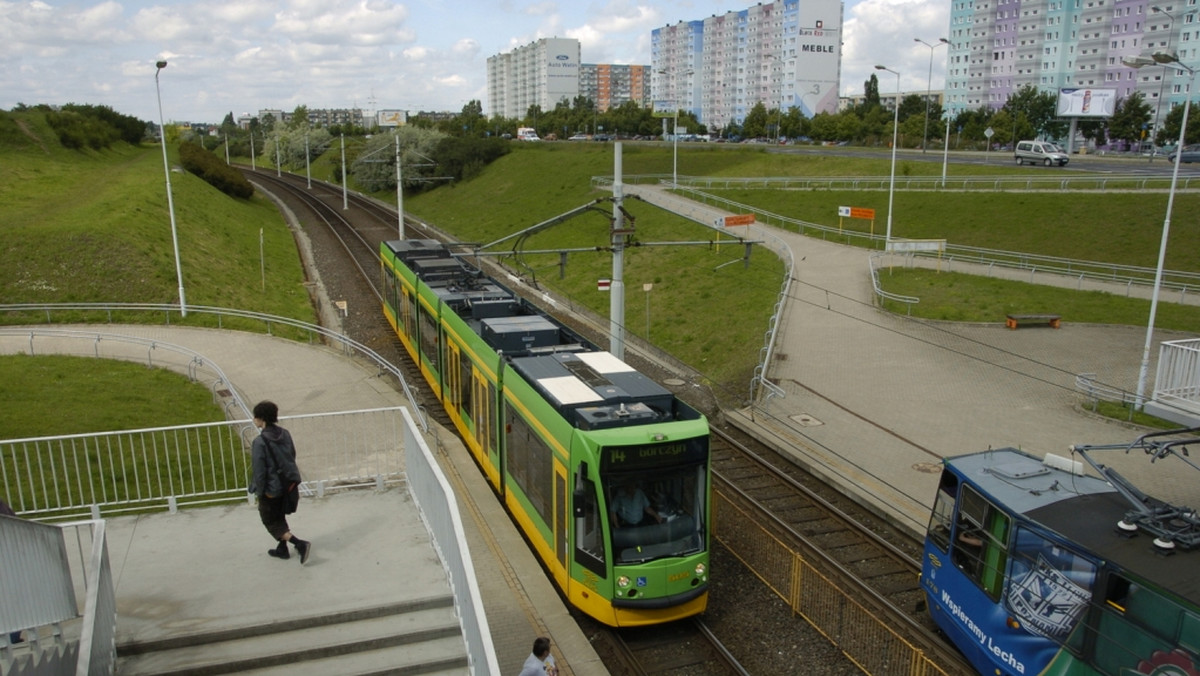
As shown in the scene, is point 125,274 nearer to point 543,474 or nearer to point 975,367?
point 543,474

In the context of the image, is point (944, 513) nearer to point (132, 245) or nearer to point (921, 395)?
point (921, 395)

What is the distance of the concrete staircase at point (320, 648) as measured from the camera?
6.00 m

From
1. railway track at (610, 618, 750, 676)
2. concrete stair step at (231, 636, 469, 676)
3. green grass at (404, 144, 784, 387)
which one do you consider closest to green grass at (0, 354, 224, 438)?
green grass at (404, 144, 784, 387)

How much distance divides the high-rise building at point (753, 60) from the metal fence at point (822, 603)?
91.2 meters

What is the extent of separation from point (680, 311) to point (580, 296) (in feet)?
18.3

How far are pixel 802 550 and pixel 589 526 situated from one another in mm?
4780

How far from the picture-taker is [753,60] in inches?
5664

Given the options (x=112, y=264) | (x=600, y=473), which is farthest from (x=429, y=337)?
(x=112, y=264)

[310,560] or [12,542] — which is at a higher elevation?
[12,542]

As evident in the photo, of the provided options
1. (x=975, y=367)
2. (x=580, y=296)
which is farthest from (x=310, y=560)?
(x=580, y=296)

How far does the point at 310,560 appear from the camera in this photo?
7.30 metres

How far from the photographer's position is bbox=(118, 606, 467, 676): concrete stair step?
5.97 meters

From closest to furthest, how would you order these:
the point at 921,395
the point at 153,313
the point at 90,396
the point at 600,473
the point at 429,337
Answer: the point at 600,473
the point at 90,396
the point at 429,337
the point at 921,395
the point at 153,313

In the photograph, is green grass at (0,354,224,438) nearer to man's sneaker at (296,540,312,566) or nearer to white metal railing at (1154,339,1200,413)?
man's sneaker at (296,540,312,566)
